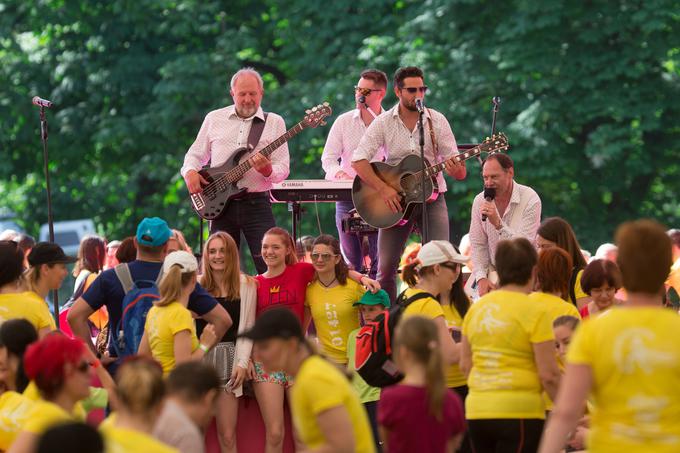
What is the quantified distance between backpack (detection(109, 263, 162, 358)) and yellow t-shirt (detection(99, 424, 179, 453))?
321 centimetres

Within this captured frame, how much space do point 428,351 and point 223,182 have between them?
4.93 meters

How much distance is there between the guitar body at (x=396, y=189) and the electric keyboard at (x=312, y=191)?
35 centimetres

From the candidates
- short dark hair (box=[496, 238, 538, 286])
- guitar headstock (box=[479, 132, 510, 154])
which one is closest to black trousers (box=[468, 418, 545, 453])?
short dark hair (box=[496, 238, 538, 286])

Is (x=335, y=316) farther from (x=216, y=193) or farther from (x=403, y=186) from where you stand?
(x=216, y=193)

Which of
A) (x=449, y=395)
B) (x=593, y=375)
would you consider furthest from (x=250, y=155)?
(x=593, y=375)

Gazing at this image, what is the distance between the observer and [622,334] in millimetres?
5258

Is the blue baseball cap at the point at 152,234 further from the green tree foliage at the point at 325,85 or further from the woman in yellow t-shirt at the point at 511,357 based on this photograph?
the green tree foliage at the point at 325,85

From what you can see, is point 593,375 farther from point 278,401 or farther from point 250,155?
point 250,155

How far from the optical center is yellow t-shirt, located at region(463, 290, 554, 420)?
6711 mm

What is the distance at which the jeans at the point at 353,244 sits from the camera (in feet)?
36.7

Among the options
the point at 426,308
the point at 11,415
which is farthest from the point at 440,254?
the point at 11,415

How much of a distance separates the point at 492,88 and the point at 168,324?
1538cm

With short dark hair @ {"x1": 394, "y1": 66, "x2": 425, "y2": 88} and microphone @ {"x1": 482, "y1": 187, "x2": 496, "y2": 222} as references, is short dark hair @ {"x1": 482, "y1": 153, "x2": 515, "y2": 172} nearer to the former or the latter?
microphone @ {"x1": 482, "y1": 187, "x2": 496, "y2": 222}

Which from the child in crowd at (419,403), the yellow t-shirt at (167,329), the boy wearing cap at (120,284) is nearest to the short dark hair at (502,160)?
the boy wearing cap at (120,284)
